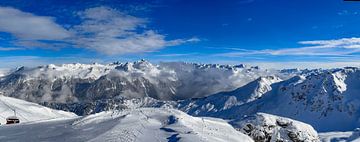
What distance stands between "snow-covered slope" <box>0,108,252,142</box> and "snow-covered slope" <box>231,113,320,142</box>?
375cm

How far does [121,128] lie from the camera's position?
124 ft

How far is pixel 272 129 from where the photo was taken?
4991 centimetres

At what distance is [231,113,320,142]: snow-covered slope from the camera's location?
48719 millimetres

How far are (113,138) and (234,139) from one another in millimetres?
10369

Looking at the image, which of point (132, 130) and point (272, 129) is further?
point (272, 129)

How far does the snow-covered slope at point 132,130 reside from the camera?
3534 cm

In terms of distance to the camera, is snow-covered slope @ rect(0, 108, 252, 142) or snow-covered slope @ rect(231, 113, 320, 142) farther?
snow-covered slope @ rect(231, 113, 320, 142)

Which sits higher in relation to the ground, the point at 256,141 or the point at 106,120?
the point at 106,120

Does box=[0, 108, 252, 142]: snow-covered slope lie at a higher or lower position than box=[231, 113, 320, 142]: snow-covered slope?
higher

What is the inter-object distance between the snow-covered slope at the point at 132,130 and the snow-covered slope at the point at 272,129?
3.75m

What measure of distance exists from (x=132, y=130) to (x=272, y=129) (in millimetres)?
18575

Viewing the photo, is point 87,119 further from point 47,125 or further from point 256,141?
point 256,141

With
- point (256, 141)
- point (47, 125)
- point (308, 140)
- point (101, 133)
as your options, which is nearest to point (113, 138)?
point (101, 133)

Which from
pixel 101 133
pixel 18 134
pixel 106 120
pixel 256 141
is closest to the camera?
pixel 101 133
